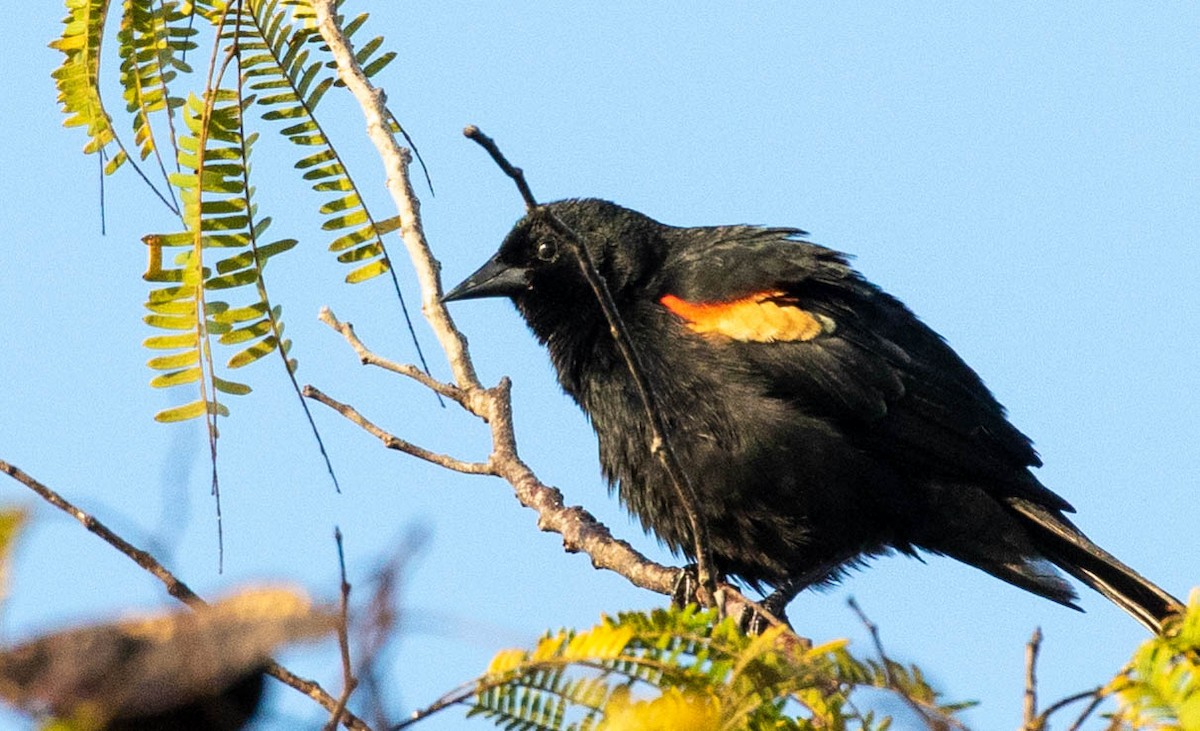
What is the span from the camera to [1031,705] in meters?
1.61

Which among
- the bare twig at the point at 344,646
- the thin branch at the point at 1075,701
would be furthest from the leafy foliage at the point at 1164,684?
the bare twig at the point at 344,646

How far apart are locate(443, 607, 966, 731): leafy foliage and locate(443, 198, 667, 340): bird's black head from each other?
3230 mm

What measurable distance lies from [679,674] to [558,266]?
11.5 ft

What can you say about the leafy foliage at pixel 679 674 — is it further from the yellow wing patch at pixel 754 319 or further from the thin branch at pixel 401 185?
the yellow wing patch at pixel 754 319

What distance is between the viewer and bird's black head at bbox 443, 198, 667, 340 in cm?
506

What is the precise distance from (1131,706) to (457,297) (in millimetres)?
3897

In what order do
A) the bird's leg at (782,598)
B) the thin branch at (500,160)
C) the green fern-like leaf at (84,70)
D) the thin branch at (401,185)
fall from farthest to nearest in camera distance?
the bird's leg at (782,598)
the thin branch at (401,185)
the green fern-like leaf at (84,70)
the thin branch at (500,160)

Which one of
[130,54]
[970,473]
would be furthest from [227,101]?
[970,473]

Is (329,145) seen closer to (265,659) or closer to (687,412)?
(687,412)

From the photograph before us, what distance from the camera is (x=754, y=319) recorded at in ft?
15.5

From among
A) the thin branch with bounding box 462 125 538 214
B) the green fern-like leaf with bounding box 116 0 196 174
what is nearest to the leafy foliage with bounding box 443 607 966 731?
the thin branch with bounding box 462 125 538 214

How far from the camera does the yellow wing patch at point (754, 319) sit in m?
4.68

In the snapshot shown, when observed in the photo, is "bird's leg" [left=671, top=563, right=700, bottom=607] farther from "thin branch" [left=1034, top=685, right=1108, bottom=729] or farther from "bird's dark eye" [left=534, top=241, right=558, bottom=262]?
"thin branch" [left=1034, top=685, right=1108, bottom=729]

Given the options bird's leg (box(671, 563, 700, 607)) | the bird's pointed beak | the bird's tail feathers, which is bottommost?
bird's leg (box(671, 563, 700, 607))
